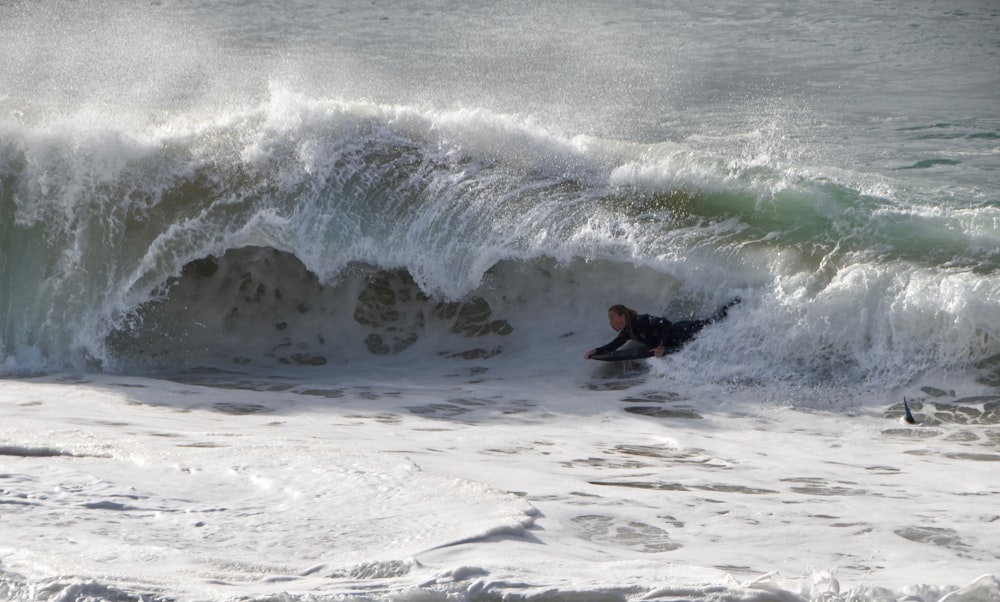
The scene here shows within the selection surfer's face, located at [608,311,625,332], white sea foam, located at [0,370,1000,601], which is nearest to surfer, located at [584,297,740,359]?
surfer's face, located at [608,311,625,332]

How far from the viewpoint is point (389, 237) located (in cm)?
1020

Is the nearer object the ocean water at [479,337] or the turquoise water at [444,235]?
the ocean water at [479,337]

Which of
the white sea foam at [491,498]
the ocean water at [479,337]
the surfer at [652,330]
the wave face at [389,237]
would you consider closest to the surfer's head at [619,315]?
the surfer at [652,330]

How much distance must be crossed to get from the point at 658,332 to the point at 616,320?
335 millimetres

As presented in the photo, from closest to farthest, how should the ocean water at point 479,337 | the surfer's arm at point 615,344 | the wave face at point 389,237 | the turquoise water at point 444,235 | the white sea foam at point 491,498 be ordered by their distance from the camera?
the white sea foam at point 491,498 → the ocean water at point 479,337 → the turquoise water at point 444,235 → the surfer's arm at point 615,344 → the wave face at point 389,237

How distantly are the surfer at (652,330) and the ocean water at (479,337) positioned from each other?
17cm

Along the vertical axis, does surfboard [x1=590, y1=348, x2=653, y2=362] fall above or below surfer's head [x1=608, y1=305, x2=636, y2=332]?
below

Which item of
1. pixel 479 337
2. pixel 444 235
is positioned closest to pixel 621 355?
pixel 479 337

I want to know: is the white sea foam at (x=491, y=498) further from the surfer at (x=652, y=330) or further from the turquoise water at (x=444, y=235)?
the turquoise water at (x=444, y=235)

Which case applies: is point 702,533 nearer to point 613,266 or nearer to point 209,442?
point 209,442

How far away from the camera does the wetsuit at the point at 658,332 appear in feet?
28.3

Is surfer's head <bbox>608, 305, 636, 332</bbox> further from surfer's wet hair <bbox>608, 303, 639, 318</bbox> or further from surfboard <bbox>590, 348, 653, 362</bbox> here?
surfboard <bbox>590, 348, 653, 362</bbox>

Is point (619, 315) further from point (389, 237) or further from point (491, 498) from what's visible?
point (491, 498)

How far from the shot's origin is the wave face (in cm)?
931
